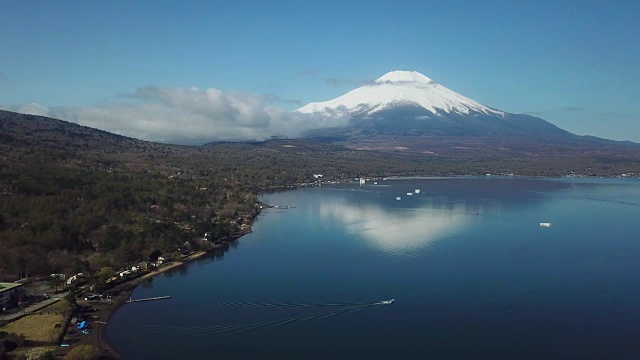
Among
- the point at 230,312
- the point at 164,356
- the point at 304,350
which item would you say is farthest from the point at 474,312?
the point at 164,356

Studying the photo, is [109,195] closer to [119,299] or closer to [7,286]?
[119,299]

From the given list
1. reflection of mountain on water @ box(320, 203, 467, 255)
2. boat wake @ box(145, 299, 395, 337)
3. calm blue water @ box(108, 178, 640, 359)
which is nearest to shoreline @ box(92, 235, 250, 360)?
calm blue water @ box(108, 178, 640, 359)

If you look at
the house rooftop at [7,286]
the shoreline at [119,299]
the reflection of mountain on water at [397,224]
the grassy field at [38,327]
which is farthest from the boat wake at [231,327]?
the reflection of mountain on water at [397,224]

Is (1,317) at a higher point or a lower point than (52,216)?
lower

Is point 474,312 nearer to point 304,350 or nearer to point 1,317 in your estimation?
point 304,350

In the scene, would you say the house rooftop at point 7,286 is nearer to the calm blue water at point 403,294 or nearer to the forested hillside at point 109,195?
the forested hillside at point 109,195

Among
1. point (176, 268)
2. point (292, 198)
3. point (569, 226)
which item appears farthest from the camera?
point (292, 198)

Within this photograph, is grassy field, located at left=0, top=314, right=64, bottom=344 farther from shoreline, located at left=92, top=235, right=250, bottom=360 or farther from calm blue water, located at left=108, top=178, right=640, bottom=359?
calm blue water, located at left=108, top=178, right=640, bottom=359
